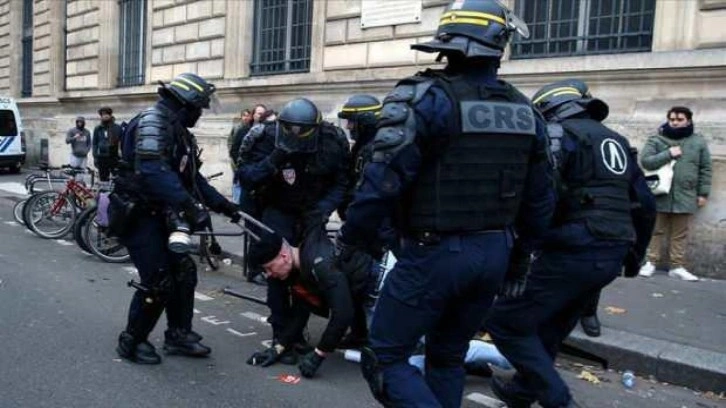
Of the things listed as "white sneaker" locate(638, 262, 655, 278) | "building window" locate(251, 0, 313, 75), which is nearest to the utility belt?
"white sneaker" locate(638, 262, 655, 278)

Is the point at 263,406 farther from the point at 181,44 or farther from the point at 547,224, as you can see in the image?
the point at 181,44

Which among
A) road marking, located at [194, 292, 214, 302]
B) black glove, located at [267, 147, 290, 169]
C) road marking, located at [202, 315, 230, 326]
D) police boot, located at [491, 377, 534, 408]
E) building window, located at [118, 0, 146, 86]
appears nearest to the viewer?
police boot, located at [491, 377, 534, 408]

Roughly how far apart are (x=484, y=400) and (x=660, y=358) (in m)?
1.42

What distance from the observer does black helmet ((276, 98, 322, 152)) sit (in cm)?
443

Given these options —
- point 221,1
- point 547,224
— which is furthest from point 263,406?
point 221,1

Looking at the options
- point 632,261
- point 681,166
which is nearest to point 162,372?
point 632,261

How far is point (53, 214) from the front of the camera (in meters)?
9.90

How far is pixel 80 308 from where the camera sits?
19.5 feet

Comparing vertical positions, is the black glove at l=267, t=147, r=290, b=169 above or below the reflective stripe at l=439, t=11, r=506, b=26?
below

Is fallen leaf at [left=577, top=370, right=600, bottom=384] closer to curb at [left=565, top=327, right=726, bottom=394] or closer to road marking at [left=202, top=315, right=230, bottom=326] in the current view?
curb at [left=565, top=327, right=726, bottom=394]

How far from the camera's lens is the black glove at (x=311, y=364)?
440cm

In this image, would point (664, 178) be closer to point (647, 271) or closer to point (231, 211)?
point (647, 271)

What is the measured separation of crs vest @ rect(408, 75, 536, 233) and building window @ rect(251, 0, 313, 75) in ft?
34.1

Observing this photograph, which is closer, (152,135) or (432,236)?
(432,236)
